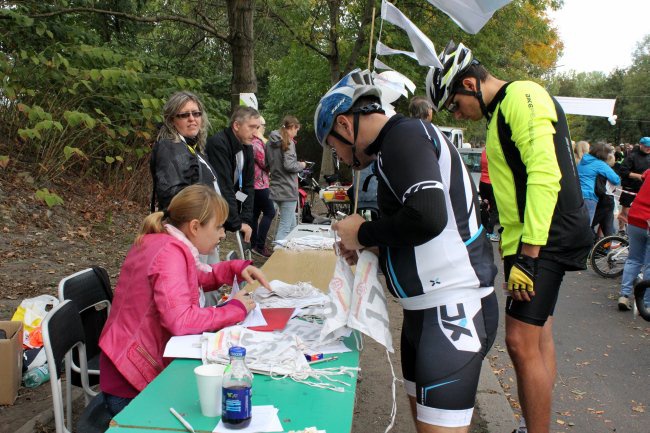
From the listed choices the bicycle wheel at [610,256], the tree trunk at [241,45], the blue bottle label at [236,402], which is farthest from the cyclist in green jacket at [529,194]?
the tree trunk at [241,45]

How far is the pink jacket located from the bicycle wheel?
730 centimetres

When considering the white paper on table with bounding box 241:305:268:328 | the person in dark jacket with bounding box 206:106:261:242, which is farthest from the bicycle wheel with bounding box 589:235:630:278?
the white paper on table with bounding box 241:305:268:328

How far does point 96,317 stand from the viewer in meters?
3.25

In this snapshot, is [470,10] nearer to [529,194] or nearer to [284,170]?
[529,194]

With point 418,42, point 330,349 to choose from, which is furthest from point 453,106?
point 330,349

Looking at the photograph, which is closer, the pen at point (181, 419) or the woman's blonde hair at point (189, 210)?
the pen at point (181, 419)

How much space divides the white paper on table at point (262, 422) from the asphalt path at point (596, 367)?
263cm

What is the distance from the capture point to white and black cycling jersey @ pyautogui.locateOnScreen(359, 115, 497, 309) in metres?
1.95

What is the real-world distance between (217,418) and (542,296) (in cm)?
170

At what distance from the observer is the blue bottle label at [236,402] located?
1.68 m

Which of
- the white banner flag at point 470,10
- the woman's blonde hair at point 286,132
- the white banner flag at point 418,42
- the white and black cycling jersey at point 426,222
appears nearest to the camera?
the white and black cycling jersey at point 426,222

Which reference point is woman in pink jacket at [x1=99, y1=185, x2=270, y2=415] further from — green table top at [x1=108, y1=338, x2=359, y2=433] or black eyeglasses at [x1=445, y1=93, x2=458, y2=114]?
black eyeglasses at [x1=445, y1=93, x2=458, y2=114]

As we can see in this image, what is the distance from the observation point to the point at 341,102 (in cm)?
214

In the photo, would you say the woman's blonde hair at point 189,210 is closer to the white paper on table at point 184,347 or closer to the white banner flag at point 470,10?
the white paper on table at point 184,347
